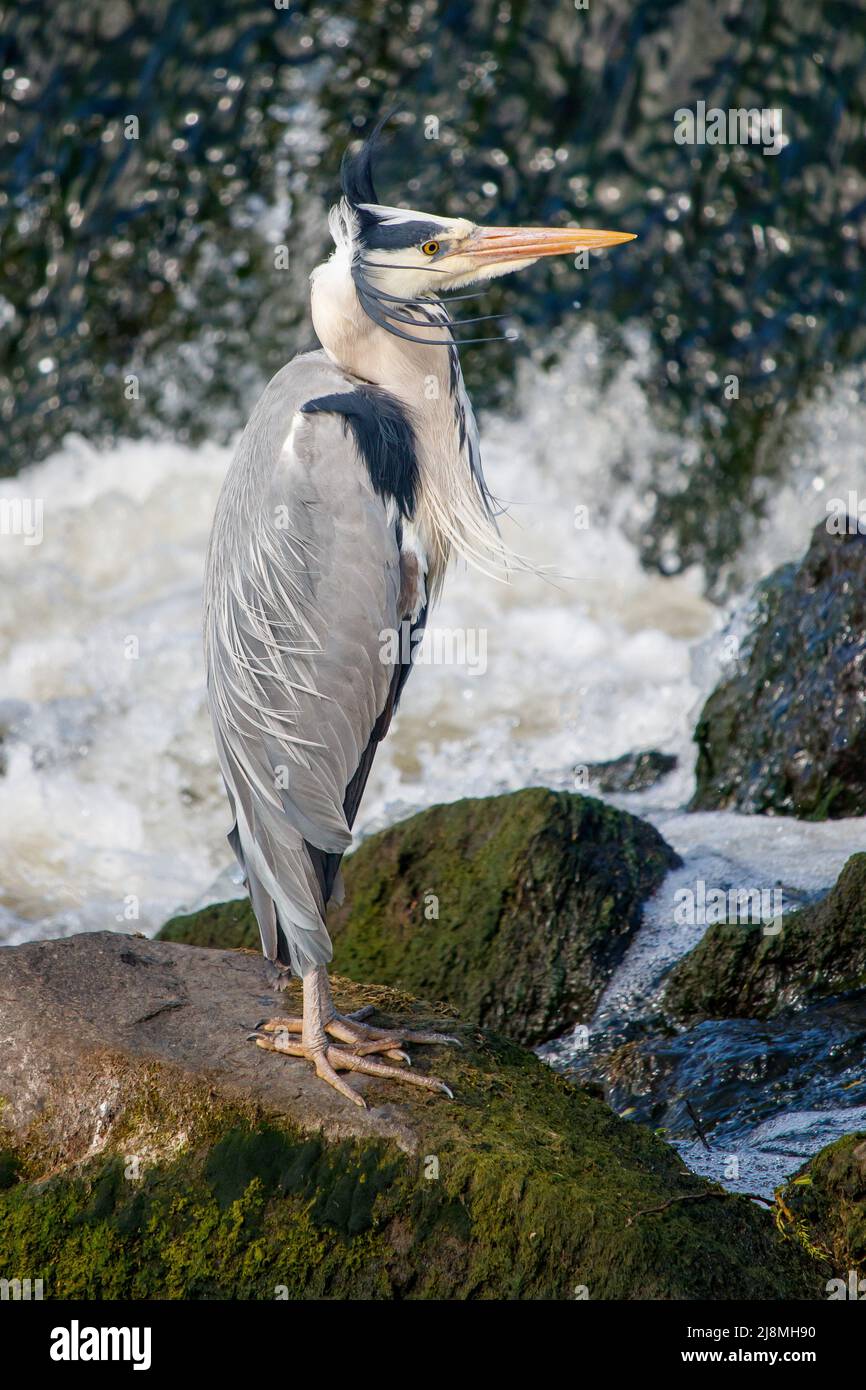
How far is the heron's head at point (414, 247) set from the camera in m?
3.87

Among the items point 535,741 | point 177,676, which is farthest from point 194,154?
point 535,741

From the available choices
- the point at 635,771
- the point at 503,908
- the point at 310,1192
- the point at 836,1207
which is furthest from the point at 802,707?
the point at 310,1192

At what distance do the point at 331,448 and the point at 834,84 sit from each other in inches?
294

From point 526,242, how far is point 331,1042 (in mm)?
2159

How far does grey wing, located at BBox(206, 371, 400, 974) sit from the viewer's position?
3.68m

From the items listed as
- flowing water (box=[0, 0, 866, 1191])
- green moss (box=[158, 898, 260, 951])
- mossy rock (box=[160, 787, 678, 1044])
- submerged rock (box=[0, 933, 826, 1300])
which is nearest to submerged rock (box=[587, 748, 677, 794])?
flowing water (box=[0, 0, 866, 1191])

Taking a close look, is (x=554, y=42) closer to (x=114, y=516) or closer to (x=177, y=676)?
(x=114, y=516)

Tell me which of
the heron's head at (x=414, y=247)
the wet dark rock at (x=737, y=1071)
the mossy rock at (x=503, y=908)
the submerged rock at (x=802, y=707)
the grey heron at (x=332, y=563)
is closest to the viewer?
the grey heron at (x=332, y=563)

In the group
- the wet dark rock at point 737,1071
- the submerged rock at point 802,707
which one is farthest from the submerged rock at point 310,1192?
the submerged rock at point 802,707

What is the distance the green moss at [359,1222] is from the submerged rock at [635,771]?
12.0 ft

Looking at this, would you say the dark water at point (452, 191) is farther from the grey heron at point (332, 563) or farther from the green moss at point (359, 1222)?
the green moss at point (359, 1222)

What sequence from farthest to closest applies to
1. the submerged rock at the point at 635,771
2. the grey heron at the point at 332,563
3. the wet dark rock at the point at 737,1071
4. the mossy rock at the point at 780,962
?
1. the submerged rock at the point at 635,771
2. the mossy rock at the point at 780,962
3. the wet dark rock at the point at 737,1071
4. the grey heron at the point at 332,563

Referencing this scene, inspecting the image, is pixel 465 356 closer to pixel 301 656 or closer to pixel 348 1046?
pixel 301 656

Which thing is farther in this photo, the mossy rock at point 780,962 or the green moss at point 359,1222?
the mossy rock at point 780,962
